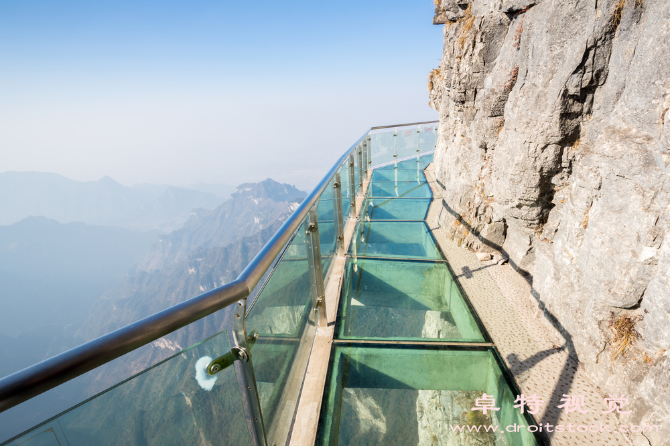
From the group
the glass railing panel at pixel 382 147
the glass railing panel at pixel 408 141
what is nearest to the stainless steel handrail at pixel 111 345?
the glass railing panel at pixel 382 147

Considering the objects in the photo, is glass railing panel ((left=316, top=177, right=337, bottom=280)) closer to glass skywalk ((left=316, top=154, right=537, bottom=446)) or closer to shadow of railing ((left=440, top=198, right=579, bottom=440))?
glass skywalk ((left=316, top=154, right=537, bottom=446))

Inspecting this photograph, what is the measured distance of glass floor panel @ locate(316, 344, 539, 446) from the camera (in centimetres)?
194

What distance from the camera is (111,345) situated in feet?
2.39

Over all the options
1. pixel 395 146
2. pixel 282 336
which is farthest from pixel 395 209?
pixel 282 336

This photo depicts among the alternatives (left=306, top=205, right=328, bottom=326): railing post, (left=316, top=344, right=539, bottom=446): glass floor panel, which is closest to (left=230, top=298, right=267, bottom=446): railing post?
(left=316, top=344, right=539, bottom=446): glass floor panel

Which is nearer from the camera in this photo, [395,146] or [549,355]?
[549,355]

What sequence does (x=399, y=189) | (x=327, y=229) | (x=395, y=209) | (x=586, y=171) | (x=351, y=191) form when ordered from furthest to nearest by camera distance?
(x=399, y=189), (x=395, y=209), (x=351, y=191), (x=327, y=229), (x=586, y=171)

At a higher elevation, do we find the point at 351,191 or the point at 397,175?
the point at 351,191

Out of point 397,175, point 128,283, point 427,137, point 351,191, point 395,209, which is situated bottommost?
point 128,283

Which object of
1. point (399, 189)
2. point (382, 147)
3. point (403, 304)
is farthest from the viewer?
point (382, 147)

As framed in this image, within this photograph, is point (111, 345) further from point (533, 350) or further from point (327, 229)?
point (533, 350)

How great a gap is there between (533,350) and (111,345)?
2731 millimetres

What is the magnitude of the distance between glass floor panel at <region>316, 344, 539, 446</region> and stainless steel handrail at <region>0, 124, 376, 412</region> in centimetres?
128

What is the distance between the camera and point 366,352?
2.54 m
